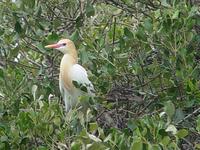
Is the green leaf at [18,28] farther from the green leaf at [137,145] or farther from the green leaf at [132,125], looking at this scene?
the green leaf at [137,145]

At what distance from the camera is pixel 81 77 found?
147 inches

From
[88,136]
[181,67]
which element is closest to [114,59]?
[181,67]

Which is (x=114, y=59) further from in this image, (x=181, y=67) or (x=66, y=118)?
(x=66, y=118)

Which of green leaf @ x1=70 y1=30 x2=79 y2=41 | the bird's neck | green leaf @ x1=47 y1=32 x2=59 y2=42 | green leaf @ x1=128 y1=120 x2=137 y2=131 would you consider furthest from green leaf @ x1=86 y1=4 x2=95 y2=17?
green leaf @ x1=128 y1=120 x2=137 y2=131

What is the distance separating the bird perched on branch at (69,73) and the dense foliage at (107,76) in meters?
0.07

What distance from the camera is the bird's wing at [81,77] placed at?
3389 millimetres

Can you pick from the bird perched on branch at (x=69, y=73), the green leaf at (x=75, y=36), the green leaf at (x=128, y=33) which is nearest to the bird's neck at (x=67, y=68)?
the bird perched on branch at (x=69, y=73)

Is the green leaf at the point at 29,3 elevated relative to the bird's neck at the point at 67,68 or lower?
elevated

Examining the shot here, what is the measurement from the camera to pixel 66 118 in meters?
2.75

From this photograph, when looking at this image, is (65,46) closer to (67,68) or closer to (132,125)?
(67,68)

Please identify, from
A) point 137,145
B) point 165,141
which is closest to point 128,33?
point 165,141

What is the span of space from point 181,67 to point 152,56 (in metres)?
0.38

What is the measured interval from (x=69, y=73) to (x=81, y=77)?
0.24 m

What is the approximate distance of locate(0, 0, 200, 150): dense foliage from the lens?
8.87 feet
